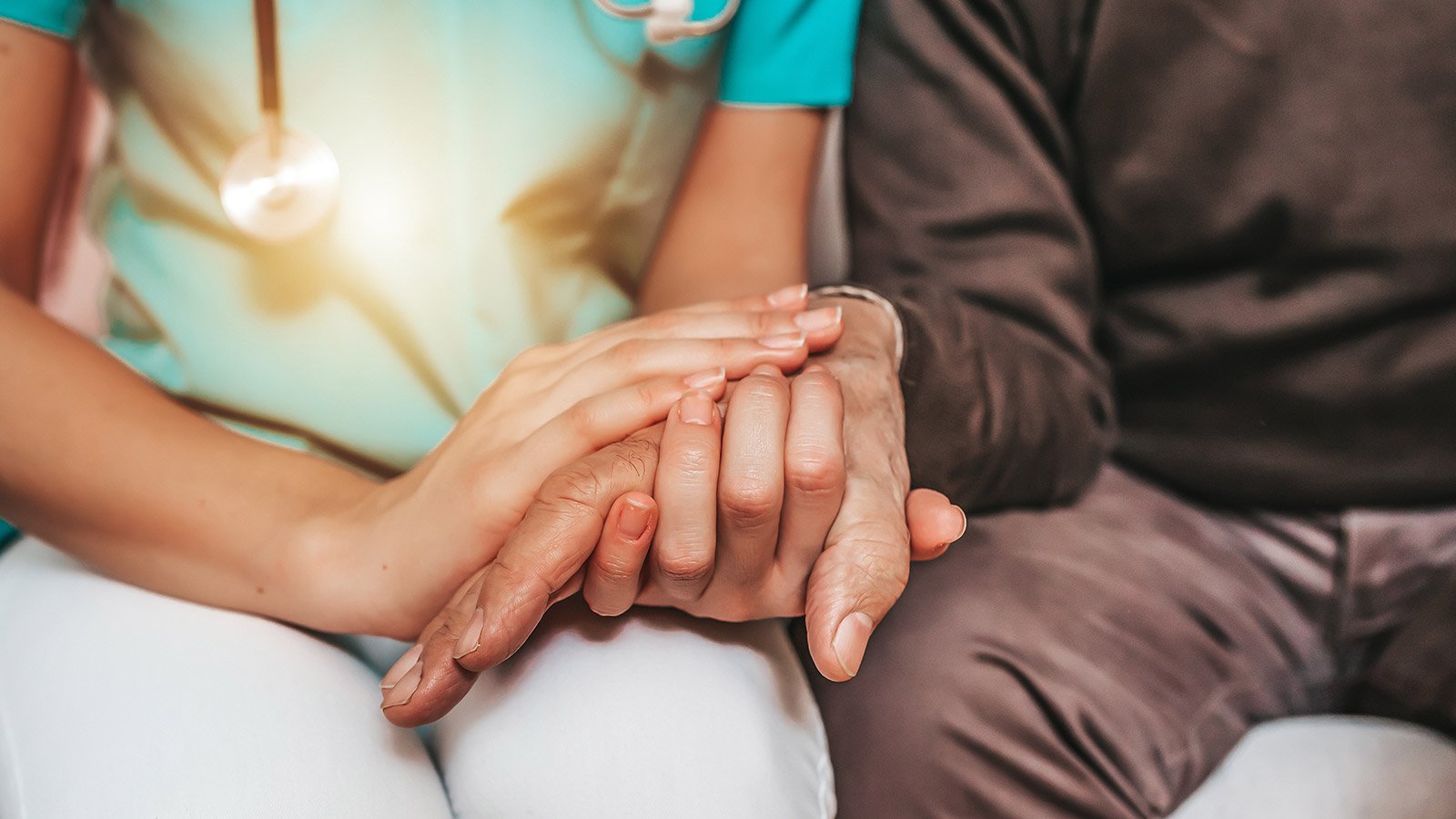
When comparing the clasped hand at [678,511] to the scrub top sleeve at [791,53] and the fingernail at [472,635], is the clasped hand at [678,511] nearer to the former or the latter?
the fingernail at [472,635]

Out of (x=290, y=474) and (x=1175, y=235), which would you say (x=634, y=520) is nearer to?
(x=290, y=474)

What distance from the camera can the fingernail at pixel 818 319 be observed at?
0.61 metres

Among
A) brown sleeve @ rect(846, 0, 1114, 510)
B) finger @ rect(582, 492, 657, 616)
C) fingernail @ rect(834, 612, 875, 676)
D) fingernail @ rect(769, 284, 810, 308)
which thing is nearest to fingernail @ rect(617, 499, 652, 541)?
finger @ rect(582, 492, 657, 616)

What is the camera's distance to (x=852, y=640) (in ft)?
1.53

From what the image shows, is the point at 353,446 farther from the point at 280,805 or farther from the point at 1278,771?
the point at 1278,771

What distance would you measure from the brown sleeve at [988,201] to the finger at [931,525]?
210 millimetres

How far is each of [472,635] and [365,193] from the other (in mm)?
362

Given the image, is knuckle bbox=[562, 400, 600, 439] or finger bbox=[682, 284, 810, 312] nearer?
knuckle bbox=[562, 400, 600, 439]

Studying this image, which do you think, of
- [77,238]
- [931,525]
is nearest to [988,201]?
[931,525]

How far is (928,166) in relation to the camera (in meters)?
0.84

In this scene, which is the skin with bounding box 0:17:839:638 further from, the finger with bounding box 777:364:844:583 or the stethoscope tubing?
A: the stethoscope tubing

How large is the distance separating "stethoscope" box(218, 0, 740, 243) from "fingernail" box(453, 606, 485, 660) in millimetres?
339

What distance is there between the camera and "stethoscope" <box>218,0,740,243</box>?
645mm

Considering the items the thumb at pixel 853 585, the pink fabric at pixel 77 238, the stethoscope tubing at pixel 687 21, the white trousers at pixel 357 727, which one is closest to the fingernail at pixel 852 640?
the thumb at pixel 853 585
